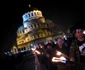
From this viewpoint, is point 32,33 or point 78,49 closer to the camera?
point 78,49

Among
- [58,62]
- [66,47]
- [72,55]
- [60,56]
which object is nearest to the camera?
[58,62]

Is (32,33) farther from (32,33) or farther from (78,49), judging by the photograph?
(78,49)

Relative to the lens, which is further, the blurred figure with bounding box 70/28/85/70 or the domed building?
the domed building

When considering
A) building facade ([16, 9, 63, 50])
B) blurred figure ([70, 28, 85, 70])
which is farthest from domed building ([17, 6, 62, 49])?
blurred figure ([70, 28, 85, 70])

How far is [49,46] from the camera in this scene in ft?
23.6

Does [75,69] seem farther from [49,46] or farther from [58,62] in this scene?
[49,46]

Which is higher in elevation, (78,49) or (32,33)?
(32,33)

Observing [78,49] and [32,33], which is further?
[32,33]

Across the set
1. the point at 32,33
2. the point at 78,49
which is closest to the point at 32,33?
the point at 32,33

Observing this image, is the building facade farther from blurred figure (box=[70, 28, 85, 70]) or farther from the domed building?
blurred figure (box=[70, 28, 85, 70])

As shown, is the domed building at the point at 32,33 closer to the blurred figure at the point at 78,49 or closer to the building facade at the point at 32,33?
the building facade at the point at 32,33

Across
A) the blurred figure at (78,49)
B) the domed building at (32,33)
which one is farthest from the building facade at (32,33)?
the blurred figure at (78,49)

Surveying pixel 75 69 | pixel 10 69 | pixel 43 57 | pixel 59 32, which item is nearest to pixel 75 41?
pixel 75 69

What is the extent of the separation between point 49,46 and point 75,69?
3.28m
